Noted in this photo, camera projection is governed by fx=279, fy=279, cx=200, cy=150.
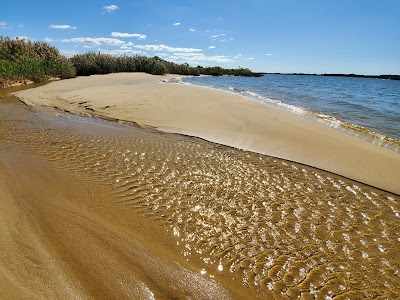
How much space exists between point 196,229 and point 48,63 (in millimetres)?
27239

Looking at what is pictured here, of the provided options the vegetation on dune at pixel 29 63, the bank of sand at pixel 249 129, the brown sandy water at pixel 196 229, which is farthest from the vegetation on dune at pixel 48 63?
the brown sandy water at pixel 196 229

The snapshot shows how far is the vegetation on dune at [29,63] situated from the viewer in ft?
65.9

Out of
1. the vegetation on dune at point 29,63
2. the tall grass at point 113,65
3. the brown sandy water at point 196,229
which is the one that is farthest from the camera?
the tall grass at point 113,65

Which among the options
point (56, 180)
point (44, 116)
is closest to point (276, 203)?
point (56, 180)

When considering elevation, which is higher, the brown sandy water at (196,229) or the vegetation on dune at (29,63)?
the vegetation on dune at (29,63)

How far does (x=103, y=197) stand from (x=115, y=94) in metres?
10.9

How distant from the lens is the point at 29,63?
863 inches

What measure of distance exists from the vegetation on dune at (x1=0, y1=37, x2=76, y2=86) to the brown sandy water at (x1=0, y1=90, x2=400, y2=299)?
57.3 feet

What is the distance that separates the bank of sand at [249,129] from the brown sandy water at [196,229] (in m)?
0.79

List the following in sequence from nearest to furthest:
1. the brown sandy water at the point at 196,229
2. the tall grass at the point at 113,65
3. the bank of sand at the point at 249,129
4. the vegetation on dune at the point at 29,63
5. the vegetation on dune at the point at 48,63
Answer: the brown sandy water at the point at 196,229 < the bank of sand at the point at 249,129 < the vegetation on dune at the point at 29,63 < the vegetation on dune at the point at 48,63 < the tall grass at the point at 113,65

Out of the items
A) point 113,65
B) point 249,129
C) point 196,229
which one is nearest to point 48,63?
point 113,65

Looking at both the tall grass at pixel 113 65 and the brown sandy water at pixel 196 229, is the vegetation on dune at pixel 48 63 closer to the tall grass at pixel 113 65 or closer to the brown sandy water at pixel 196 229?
the tall grass at pixel 113 65

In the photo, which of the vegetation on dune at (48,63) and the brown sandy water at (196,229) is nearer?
the brown sandy water at (196,229)

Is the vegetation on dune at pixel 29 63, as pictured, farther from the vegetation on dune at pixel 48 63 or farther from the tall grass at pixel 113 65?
the tall grass at pixel 113 65
